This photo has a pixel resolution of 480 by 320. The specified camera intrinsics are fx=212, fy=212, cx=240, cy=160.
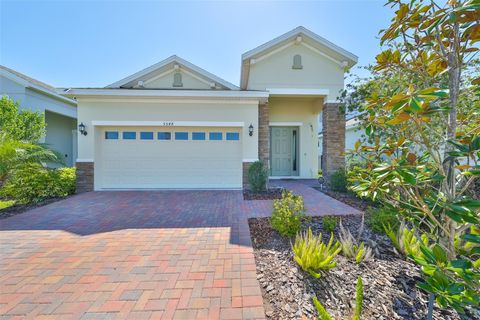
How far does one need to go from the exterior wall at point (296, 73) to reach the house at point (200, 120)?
43 mm

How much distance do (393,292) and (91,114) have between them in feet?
33.9

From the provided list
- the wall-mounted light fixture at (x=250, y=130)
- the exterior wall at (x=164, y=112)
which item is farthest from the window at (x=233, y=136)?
the wall-mounted light fixture at (x=250, y=130)

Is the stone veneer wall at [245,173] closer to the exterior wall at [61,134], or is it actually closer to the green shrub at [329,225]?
the green shrub at [329,225]

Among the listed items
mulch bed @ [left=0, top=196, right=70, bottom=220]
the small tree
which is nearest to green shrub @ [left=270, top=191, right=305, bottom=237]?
mulch bed @ [left=0, top=196, right=70, bottom=220]

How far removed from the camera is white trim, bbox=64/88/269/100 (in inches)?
324

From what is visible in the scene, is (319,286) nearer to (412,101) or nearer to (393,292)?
(393,292)

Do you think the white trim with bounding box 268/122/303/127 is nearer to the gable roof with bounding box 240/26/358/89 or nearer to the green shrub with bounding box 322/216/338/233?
the gable roof with bounding box 240/26/358/89

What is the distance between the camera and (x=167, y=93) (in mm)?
8359

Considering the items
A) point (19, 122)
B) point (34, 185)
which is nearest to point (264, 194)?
point (34, 185)

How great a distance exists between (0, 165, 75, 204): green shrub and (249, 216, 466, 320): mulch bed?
7.77 metres

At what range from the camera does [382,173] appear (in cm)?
195

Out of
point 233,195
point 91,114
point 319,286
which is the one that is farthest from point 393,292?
point 91,114

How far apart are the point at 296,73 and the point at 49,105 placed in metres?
14.0

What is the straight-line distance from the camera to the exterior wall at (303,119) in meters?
11.3
